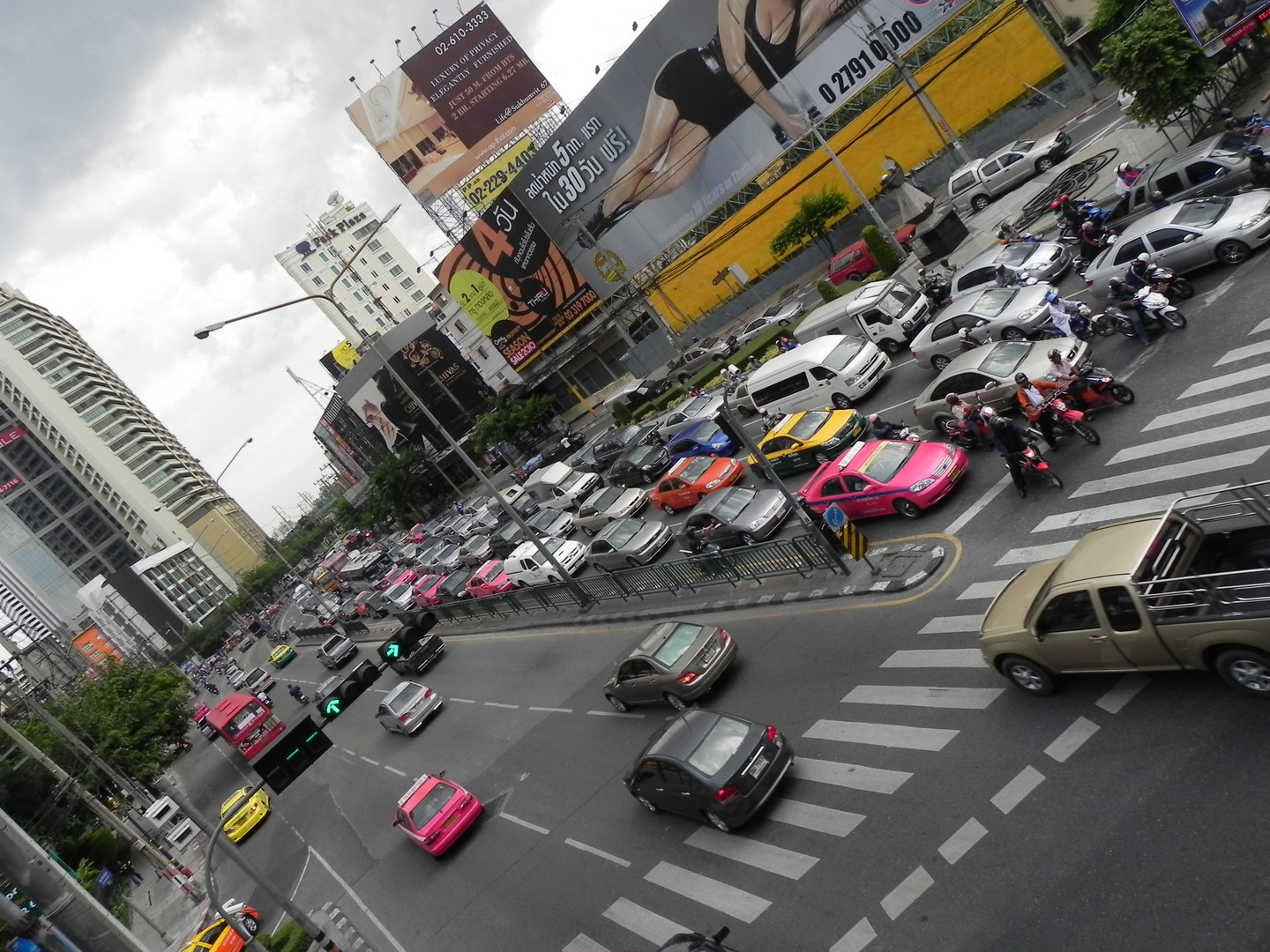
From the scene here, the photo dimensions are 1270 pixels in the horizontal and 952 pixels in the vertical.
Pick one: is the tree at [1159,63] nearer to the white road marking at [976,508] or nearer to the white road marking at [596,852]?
the white road marking at [976,508]

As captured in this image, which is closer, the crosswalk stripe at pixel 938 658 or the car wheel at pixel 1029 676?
the car wheel at pixel 1029 676

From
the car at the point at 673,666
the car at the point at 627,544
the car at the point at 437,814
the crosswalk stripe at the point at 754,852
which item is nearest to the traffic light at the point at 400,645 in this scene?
the car at the point at 437,814

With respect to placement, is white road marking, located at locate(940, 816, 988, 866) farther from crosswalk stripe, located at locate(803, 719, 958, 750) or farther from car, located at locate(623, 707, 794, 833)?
car, located at locate(623, 707, 794, 833)

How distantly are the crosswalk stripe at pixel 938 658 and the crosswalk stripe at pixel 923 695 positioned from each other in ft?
1.62

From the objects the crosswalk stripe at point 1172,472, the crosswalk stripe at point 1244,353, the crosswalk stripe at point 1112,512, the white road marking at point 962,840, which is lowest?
the crosswalk stripe at point 1244,353

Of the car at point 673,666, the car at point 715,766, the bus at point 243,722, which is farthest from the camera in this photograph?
the bus at point 243,722

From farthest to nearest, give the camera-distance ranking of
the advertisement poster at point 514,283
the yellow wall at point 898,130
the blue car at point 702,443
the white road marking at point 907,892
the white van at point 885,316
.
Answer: the advertisement poster at point 514,283 < the yellow wall at point 898,130 < the blue car at point 702,443 < the white van at point 885,316 < the white road marking at point 907,892

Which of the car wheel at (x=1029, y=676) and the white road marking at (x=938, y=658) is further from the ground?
the car wheel at (x=1029, y=676)

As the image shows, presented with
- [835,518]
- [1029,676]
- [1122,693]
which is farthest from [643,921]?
[835,518]

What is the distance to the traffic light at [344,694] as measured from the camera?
13094 mm

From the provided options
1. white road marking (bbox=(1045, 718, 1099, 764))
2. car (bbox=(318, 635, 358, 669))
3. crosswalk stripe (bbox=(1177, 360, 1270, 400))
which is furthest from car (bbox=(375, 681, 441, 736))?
crosswalk stripe (bbox=(1177, 360, 1270, 400))

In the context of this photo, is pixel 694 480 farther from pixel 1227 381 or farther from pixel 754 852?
pixel 754 852

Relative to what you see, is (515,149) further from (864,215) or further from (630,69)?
(864,215)

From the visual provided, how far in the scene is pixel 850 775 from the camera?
11.7 m
